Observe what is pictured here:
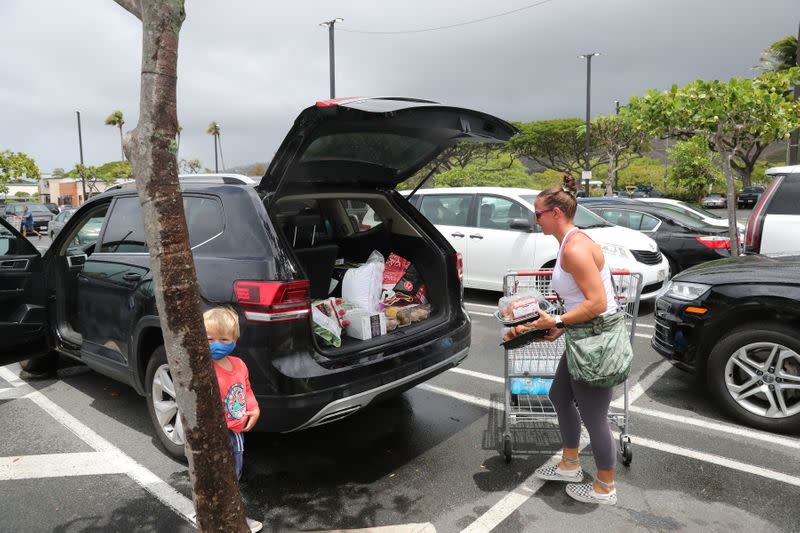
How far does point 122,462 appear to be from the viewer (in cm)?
347

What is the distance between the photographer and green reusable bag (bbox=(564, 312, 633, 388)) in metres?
2.77

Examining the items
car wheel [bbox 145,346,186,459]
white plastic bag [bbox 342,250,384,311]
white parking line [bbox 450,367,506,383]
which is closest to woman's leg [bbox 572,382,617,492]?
white plastic bag [bbox 342,250,384,311]

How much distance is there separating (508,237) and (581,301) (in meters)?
5.31

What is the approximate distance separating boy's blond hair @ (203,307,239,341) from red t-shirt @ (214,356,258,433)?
0.17 m

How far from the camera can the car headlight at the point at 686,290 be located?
4109 millimetres

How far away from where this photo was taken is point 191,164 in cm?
8562

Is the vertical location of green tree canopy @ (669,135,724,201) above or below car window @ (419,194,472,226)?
above

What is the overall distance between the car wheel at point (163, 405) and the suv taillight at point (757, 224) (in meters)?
5.54

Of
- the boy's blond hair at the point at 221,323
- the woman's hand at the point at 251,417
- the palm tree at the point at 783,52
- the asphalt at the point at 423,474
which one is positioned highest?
the palm tree at the point at 783,52

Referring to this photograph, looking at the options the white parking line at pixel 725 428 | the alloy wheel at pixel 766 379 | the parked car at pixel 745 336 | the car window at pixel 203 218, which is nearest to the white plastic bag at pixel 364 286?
the car window at pixel 203 218

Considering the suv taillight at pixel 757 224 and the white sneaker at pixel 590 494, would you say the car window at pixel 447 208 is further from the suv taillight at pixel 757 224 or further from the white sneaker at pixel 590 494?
the white sneaker at pixel 590 494

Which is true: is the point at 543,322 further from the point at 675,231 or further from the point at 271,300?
the point at 675,231

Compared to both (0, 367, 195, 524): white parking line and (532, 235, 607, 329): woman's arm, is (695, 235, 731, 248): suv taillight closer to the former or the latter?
(532, 235, 607, 329): woman's arm

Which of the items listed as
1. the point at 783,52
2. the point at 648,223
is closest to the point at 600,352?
the point at 648,223
